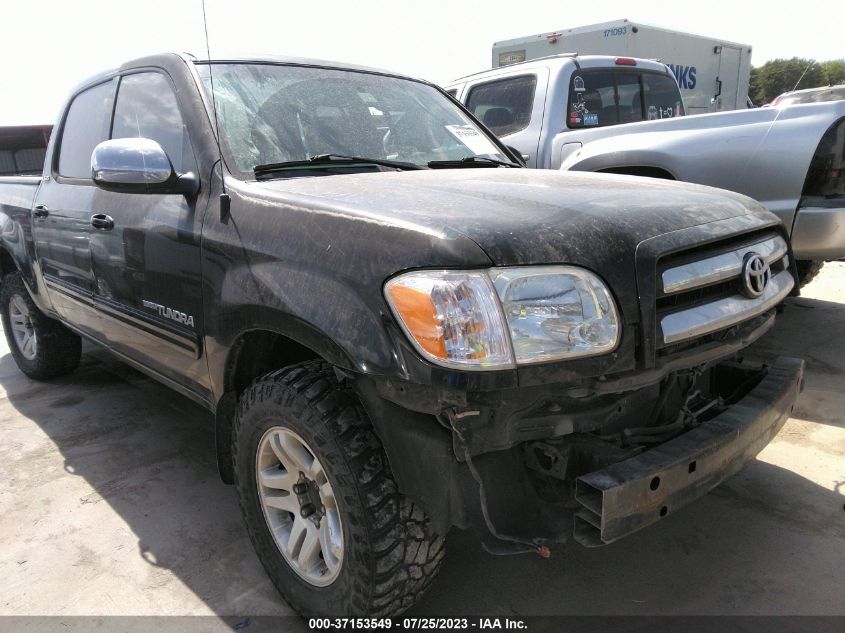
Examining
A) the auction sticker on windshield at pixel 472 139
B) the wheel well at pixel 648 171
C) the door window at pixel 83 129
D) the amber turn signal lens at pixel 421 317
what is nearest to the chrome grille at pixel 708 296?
the amber turn signal lens at pixel 421 317

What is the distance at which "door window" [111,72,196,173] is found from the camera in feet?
8.62

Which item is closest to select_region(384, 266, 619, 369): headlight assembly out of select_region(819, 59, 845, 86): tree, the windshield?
the windshield

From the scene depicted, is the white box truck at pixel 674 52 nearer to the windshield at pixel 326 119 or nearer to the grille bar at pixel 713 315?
the windshield at pixel 326 119

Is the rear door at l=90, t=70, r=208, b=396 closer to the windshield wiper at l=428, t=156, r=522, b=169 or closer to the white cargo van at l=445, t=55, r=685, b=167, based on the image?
the windshield wiper at l=428, t=156, r=522, b=169

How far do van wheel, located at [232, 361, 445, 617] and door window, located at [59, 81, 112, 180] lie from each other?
206 cm

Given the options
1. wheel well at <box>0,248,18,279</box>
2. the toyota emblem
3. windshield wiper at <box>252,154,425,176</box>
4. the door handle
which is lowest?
wheel well at <box>0,248,18,279</box>

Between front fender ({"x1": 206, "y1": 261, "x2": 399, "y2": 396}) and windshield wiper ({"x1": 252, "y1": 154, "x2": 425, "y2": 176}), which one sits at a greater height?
windshield wiper ({"x1": 252, "y1": 154, "x2": 425, "y2": 176})

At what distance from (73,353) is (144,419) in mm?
1094

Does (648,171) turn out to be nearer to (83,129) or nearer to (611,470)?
(611,470)

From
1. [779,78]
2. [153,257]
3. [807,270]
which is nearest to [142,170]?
[153,257]

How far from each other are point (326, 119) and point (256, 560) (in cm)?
182

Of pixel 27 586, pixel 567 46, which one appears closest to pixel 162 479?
pixel 27 586

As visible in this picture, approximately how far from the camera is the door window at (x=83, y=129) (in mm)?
3441

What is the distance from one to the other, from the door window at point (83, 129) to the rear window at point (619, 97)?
3.68 metres
